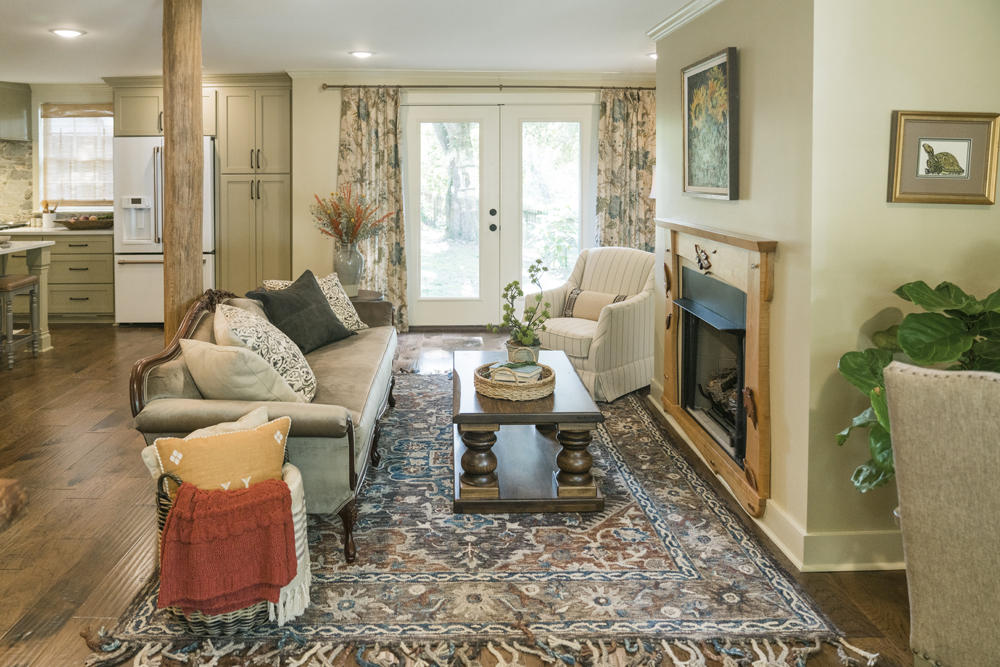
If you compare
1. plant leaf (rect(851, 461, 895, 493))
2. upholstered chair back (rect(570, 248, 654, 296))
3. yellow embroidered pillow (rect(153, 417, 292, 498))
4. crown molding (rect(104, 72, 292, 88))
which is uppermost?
crown molding (rect(104, 72, 292, 88))

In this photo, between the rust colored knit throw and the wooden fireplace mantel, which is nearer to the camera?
the rust colored knit throw

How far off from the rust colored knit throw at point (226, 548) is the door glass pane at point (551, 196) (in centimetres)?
524

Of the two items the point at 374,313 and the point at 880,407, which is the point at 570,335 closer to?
the point at 374,313

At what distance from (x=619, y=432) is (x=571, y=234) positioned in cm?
333

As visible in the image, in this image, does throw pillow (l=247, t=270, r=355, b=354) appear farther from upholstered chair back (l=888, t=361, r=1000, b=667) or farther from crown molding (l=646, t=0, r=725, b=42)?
upholstered chair back (l=888, t=361, r=1000, b=667)

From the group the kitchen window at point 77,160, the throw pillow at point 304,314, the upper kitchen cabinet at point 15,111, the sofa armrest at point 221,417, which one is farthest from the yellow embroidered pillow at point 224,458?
the upper kitchen cabinet at point 15,111

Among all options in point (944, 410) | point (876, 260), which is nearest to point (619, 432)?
point (876, 260)

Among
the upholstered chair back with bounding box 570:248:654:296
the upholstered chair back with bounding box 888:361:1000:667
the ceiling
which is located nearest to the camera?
the upholstered chair back with bounding box 888:361:1000:667

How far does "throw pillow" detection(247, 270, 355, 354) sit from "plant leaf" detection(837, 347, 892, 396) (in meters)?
2.67

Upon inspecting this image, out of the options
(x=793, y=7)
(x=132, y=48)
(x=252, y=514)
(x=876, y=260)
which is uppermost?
(x=132, y=48)

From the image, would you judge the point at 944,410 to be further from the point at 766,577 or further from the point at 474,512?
the point at 474,512

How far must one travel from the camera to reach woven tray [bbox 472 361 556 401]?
3.47 metres

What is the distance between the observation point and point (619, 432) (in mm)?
4445

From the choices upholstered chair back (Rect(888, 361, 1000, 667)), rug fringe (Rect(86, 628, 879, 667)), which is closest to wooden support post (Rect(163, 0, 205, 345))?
rug fringe (Rect(86, 628, 879, 667))
